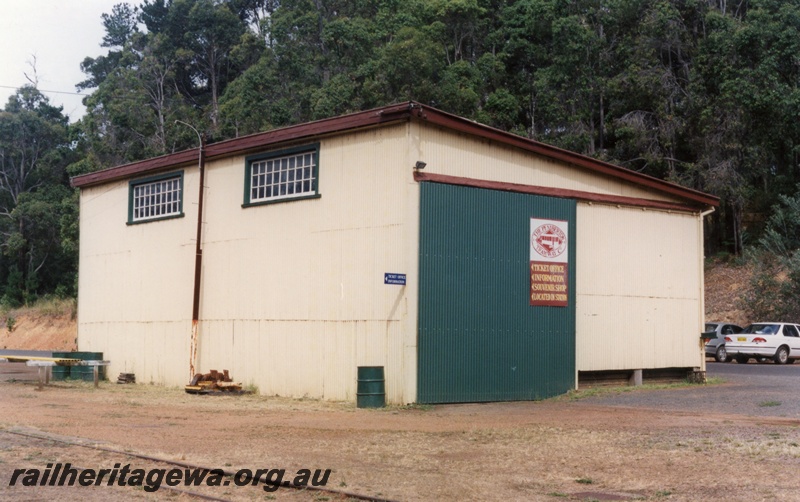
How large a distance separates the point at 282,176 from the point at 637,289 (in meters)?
9.02

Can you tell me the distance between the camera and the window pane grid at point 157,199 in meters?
25.7

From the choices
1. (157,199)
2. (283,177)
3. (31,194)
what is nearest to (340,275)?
(283,177)

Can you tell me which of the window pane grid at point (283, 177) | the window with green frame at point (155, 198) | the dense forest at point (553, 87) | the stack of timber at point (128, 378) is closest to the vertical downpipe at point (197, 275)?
the window with green frame at point (155, 198)

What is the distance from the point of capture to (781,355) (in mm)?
35062

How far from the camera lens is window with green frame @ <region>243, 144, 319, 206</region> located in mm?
21562

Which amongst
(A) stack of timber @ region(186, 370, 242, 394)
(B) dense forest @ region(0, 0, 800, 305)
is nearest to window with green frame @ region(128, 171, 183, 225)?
(A) stack of timber @ region(186, 370, 242, 394)

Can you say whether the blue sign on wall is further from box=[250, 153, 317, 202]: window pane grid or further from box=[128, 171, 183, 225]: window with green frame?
box=[128, 171, 183, 225]: window with green frame

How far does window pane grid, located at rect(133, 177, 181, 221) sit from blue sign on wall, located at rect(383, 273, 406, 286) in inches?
349

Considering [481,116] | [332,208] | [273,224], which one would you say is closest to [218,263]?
[273,224]

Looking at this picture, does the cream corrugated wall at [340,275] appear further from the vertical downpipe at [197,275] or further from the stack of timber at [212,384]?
the stack of timber at [212,384]

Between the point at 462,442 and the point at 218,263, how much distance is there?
11.6 meters

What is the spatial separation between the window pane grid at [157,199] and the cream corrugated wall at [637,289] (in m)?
10.7

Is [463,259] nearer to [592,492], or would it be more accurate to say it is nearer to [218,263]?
[218,263]

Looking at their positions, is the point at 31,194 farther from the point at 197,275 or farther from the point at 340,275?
the point at 340,275
